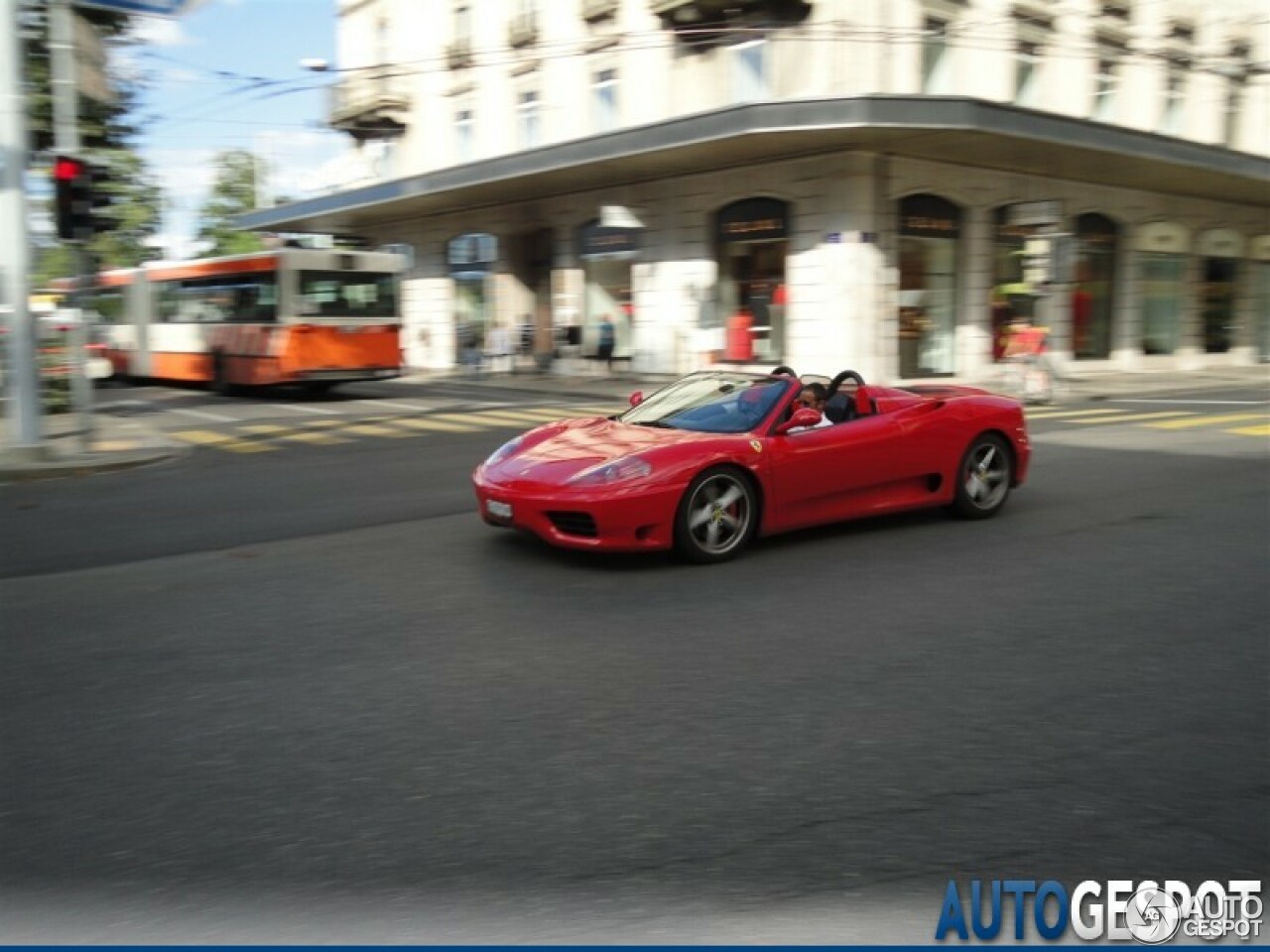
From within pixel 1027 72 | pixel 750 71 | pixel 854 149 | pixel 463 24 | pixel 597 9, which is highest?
pixel 463 24

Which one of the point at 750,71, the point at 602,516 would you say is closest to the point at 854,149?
the point at 750,71

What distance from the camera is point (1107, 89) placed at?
30.1 meters

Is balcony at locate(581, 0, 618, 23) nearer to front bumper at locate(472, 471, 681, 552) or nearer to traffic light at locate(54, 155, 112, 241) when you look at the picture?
traffic light at locate(54, 155, 112, 241)

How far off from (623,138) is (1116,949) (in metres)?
23.4

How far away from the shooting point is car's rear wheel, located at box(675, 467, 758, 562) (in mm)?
7023

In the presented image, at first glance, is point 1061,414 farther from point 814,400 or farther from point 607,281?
point 607,281

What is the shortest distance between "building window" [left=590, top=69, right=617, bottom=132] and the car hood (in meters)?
23.0

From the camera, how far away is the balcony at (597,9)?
28.9 metres

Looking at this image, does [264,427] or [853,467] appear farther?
[264,427]

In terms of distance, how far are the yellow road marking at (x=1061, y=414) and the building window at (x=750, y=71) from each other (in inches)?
405

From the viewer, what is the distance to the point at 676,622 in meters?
5.84

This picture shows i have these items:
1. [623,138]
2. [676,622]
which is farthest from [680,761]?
[623,138]

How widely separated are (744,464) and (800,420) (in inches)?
20.2

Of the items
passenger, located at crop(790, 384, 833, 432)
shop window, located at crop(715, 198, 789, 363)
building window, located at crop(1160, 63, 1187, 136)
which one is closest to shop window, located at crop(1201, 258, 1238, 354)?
building window, located at crop(1160, 63, 1187, 136)
